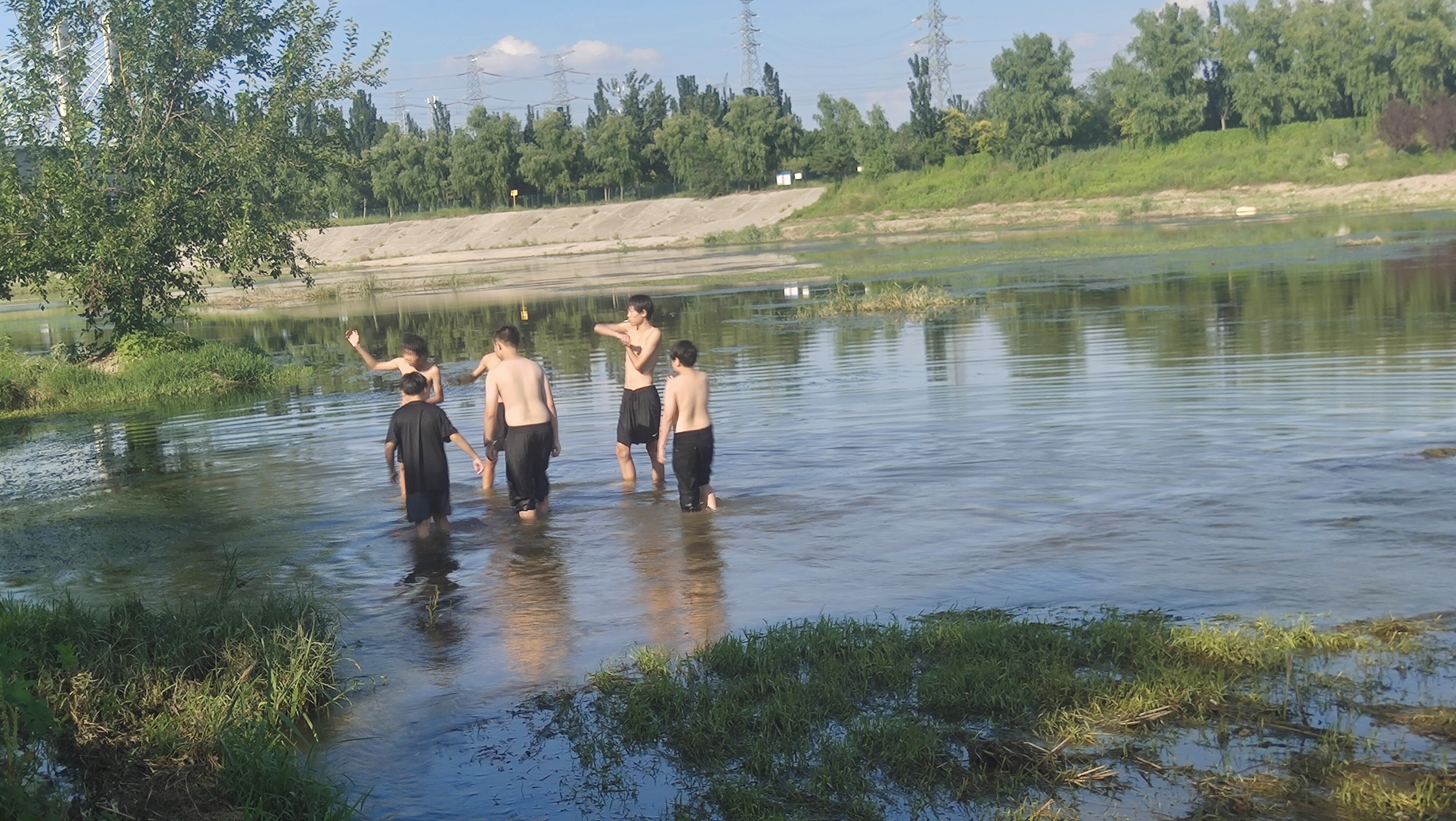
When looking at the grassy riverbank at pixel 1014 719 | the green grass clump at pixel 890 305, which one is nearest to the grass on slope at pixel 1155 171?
the green grass clump at pixel 890 305

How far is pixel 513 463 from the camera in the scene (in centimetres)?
1162

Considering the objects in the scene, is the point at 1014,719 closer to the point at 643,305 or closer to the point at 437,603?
the point at 437,603

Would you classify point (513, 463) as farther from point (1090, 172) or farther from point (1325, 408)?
point (1090, 172)

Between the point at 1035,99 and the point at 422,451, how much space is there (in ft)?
297

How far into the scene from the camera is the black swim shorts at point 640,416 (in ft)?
42.2

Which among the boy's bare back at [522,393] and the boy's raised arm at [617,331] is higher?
the boy's raised arm at [617,331]

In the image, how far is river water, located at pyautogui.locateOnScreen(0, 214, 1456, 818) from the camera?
812 cm

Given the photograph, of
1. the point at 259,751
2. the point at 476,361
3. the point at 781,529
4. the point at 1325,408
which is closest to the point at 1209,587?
the point at 781,529

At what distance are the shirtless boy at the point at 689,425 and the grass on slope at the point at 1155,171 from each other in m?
69.3

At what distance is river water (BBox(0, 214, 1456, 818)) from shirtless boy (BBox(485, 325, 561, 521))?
379 millimetres

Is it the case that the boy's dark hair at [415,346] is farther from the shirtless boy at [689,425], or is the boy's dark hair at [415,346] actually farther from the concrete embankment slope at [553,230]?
the concrete embankment slope at [553,230]

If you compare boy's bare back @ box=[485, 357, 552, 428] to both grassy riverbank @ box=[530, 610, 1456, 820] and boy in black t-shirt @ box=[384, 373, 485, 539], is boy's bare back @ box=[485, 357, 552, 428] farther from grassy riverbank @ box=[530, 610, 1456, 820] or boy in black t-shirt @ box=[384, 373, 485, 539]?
grassy riverbank @ box=[530, 610, 1456, 820]

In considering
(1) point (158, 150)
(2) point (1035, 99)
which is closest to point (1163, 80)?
(2) point (1035, 99)

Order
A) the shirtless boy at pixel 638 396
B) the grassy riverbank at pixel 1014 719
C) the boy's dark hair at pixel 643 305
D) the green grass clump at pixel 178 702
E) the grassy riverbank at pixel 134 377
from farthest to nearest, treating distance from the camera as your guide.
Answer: the grassy riverbank at pixel 134 377
the shirtless boy at pixel 638 396
the boy's dark hair at pixel 643 305
the green grass clump at pixel 178 702
the grassy riverbank at pixel 1014 719
